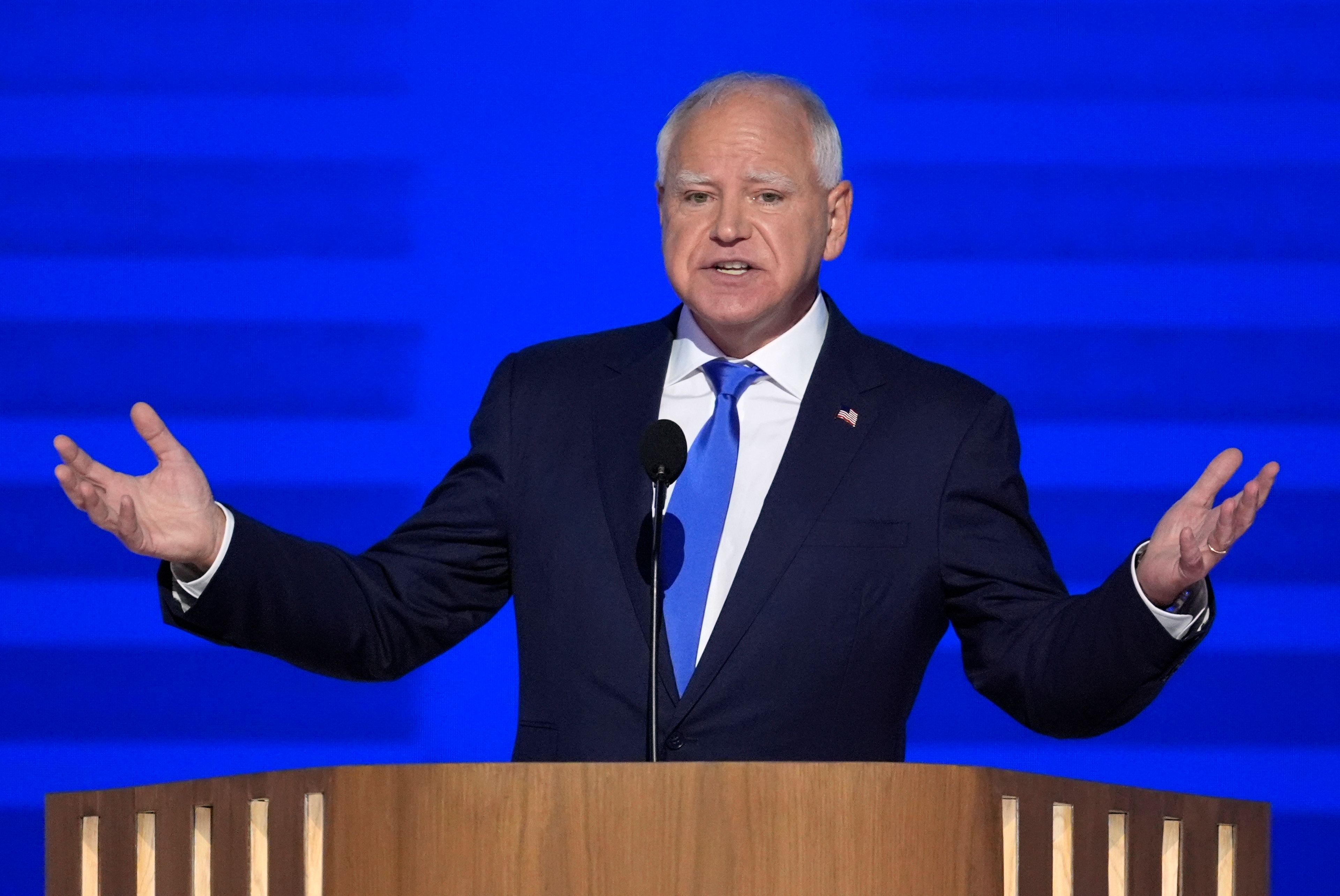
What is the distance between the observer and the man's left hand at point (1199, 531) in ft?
5.31

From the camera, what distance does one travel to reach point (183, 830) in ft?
4.94

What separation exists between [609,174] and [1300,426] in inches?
50.4

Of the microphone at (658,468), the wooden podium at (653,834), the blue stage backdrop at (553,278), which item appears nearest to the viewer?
the wooden podium at (653,834)

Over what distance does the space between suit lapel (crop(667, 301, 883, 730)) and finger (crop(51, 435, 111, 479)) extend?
0.66 meters

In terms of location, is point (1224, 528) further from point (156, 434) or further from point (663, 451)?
point (156, 434)

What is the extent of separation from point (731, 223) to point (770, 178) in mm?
79

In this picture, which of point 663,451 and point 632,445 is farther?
point 632,445

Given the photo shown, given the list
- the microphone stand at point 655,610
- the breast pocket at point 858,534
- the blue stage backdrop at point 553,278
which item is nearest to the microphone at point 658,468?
the microphone stand at point 655,610

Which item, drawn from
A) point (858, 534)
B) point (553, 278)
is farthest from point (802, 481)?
point (553, 278)

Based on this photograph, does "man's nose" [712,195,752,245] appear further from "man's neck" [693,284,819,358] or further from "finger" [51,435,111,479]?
"finger" [51,435,111,479]

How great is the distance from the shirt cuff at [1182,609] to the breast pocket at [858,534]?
14.4 inches

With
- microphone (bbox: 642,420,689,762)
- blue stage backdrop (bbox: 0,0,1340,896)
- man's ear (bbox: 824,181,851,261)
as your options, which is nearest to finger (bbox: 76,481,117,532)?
microphone (bbox: 642,420,689,762)

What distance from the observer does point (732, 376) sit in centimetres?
219

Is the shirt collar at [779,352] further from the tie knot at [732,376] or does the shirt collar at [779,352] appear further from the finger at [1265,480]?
the finger at [1265,480]
